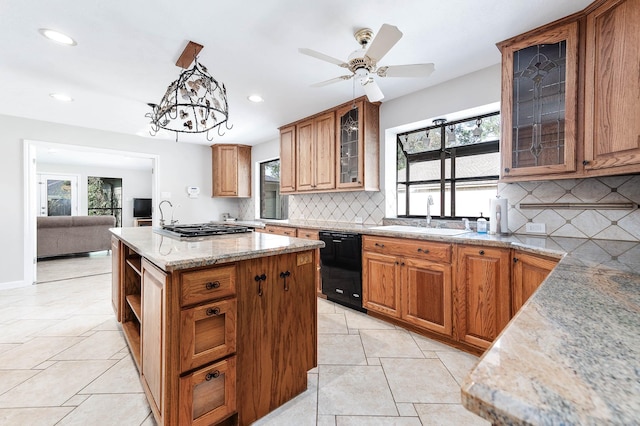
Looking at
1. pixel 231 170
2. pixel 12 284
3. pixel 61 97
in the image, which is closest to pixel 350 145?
pixel 231 170

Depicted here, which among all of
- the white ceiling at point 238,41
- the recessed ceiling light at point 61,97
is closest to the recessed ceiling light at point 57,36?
the white ceiling at point 238,41

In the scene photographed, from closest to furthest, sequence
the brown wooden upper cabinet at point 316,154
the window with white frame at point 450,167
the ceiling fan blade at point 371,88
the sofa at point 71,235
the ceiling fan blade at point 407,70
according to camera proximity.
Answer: the ceiling fan blade at point 407,70
the ceiling fan blade at point 371,88
the window with white frame at point 450,167
the brown wooden upper cabinet at point 316,154
the sofa at point 71,235

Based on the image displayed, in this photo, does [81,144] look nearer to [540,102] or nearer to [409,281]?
[409,281]

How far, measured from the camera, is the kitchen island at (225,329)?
1.25 metres

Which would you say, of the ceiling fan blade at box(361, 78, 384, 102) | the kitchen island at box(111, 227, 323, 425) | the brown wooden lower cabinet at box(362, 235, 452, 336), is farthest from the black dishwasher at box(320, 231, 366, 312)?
the ceiling fan blade at box(361, 78, 384, 102)

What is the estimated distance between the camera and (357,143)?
10.9 ft

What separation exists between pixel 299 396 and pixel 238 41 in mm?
2506

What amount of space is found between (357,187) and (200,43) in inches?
80.9

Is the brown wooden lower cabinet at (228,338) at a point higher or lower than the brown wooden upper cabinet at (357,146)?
lower

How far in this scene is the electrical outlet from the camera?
2273 mm

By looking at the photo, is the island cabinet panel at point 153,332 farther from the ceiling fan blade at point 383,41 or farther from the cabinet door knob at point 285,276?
the ceiling fan blade at point 383,41

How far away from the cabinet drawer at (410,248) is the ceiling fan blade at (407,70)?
4.30 ft

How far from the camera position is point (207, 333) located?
1.34 metres

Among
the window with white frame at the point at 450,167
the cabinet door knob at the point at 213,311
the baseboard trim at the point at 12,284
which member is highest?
the window with white frame at the point at 450,167
